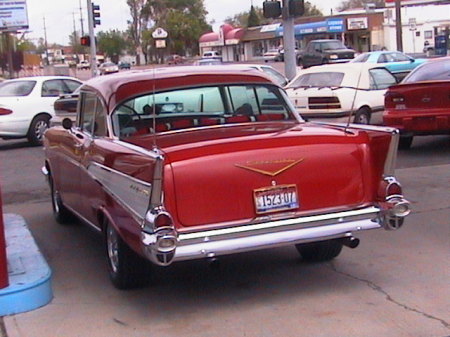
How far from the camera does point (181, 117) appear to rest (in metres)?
7.23

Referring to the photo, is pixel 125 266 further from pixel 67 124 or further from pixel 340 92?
pixel 340 92

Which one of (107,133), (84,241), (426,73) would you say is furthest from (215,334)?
(426,73)

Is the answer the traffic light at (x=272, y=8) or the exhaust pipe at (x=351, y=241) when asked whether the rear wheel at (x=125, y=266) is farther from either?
the traffic light at (x=272, y=8)

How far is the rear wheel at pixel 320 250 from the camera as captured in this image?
6910 millimetres

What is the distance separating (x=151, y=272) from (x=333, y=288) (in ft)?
4.83

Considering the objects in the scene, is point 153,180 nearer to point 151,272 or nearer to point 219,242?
point 219,242

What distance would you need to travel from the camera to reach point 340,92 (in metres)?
15.6

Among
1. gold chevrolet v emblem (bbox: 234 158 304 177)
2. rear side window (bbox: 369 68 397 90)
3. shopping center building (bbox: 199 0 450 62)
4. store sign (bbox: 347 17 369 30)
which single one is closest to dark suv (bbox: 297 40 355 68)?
shopping center building (bbox: 199 0 450 62)

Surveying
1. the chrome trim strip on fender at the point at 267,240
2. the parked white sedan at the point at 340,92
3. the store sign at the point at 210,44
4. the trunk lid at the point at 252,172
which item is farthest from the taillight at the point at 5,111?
the store sign at the point at 210,44

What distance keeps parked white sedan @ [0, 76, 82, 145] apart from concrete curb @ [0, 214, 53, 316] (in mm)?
11133

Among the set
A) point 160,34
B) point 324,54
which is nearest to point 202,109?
point 160,34

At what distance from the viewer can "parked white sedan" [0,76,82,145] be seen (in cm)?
1791

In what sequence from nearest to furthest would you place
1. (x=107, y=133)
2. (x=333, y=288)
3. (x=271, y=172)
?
(x=271, y=172) → (x=333, y=288) → (x=107, y=133)

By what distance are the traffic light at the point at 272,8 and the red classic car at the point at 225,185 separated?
492 inches
